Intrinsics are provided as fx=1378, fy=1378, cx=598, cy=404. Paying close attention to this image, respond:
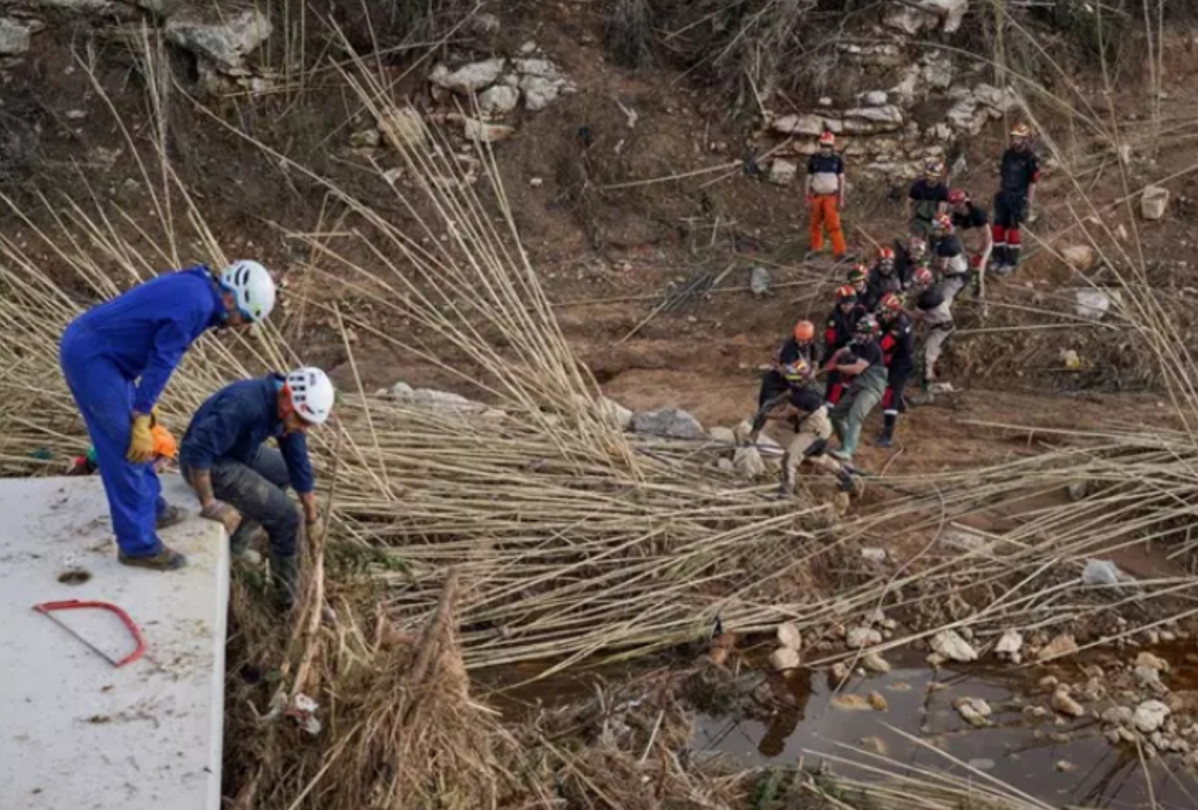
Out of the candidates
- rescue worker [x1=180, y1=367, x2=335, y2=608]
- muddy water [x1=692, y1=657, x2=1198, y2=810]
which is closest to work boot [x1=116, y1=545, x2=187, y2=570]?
rescue worker [x1=180, y1=367, x2=335, y2=608]

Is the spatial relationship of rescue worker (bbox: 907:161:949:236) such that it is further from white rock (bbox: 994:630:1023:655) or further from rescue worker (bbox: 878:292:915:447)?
white rock (bbox: 994:630:1023:655)

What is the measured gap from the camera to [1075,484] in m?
8.59

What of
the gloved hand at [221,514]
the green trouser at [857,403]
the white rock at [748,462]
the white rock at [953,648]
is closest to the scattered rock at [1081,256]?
the green trouser at [857,403]

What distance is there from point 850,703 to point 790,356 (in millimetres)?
2389

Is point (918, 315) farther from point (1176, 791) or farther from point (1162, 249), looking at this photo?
point (1176, 791)

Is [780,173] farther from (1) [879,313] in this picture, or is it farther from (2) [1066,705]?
(2) [1066,705]

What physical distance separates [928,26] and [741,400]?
5168 mm

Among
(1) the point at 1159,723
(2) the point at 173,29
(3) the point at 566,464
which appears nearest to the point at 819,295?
(3) the point at 566,464

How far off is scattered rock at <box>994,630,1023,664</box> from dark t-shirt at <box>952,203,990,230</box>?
14.0ft

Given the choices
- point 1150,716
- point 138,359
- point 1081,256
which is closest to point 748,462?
point 1150,716

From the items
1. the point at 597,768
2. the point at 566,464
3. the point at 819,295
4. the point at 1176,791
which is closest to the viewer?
the point at 597,768

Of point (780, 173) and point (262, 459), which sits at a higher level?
point (262, 459)

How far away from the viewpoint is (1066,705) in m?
7.30

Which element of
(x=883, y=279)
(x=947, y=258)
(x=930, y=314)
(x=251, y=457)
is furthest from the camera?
(x=947, y=258)
